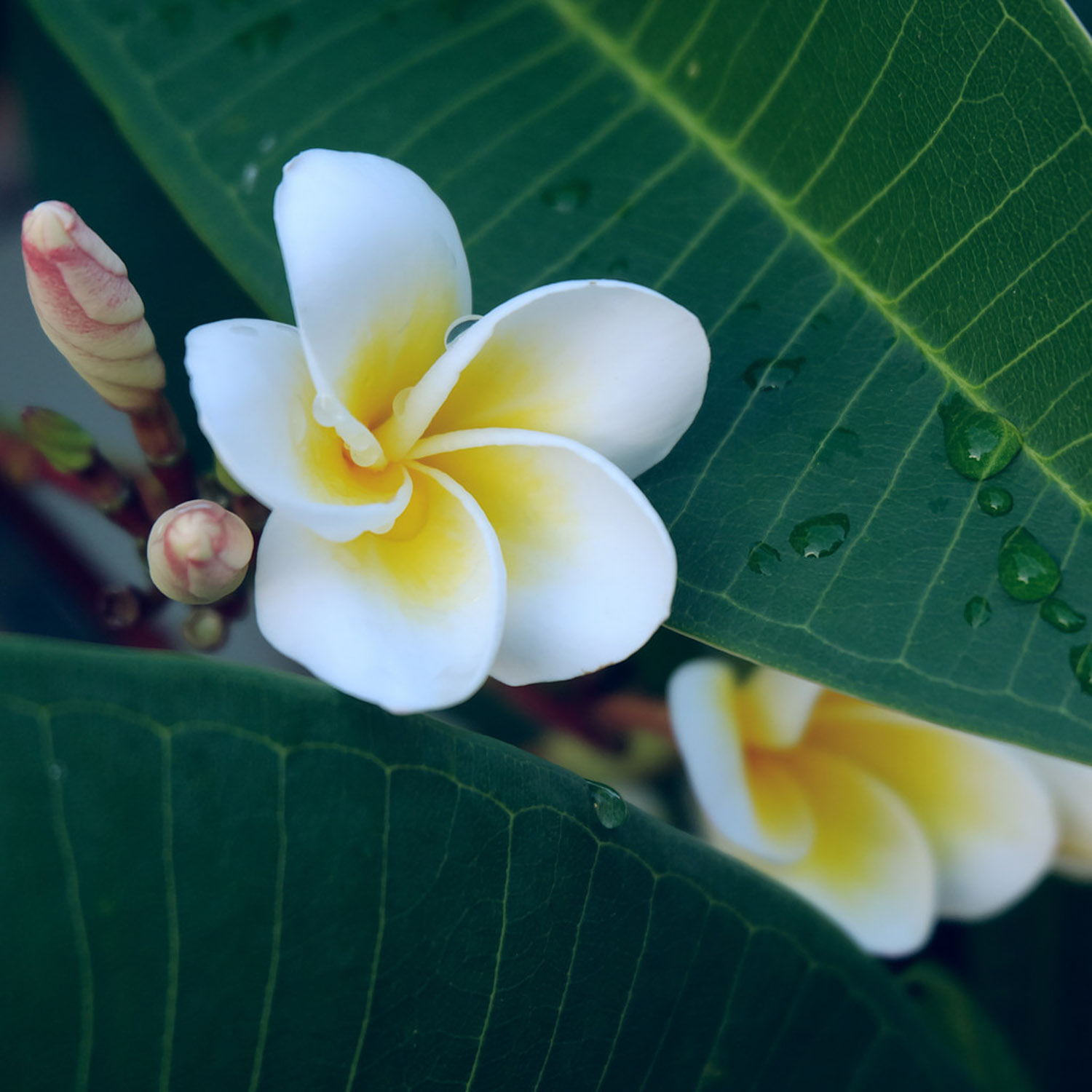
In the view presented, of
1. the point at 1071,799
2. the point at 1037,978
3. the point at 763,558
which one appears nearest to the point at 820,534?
the point at 763,558

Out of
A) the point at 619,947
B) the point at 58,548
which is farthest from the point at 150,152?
the point at 619,947

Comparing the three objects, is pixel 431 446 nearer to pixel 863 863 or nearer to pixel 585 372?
pixel 585 372

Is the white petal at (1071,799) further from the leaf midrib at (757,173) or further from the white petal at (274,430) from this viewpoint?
the white petal at (274,430)

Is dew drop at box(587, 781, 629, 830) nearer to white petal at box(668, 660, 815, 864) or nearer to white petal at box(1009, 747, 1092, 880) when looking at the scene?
white petal at box(668, 660, 815, 864)

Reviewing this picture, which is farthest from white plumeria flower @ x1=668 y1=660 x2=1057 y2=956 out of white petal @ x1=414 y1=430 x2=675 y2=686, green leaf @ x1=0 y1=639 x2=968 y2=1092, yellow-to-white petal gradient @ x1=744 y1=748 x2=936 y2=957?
white petal @ x1=414 y1=430 x2=675 y2=686

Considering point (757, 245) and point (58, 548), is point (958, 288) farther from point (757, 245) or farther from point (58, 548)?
point (58, 548)

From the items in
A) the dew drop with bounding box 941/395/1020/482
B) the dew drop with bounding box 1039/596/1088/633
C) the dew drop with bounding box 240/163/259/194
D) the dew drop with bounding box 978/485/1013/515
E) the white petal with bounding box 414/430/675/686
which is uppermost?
the dew drop with bounding box 941/395/1020/482
